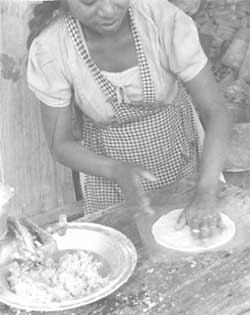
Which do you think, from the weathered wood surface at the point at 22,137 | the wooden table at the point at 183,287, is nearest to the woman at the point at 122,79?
the weathered wood surface at the point at 22,137

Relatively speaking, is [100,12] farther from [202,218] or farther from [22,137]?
[22,137]

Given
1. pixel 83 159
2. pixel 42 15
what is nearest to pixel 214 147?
pixel 83 159

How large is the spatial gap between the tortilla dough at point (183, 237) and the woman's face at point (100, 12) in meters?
0.64

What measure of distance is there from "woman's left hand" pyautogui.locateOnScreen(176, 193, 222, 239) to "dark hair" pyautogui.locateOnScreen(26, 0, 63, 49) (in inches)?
33.8

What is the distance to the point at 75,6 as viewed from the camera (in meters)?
1.78

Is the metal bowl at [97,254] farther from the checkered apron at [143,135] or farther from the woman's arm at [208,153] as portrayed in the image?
the checkered apron at [143,135]

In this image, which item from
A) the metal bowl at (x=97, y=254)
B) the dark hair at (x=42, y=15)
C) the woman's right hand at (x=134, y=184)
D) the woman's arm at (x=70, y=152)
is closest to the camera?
the metal bowl at (x=97, y=254)

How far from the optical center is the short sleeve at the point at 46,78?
1.97 meters

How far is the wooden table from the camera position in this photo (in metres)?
1.40

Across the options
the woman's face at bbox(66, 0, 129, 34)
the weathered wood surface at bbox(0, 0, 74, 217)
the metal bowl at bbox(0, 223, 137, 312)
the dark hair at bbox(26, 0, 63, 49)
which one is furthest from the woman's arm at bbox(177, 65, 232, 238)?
the weathered wood surface at bbox(0, 0, 74, 217)

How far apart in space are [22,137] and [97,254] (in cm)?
100

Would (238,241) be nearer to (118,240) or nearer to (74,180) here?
(118,240)

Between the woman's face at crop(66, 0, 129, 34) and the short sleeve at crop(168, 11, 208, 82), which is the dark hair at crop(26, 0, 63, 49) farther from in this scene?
the short sleeve at crop(168, 11, 208, 82)

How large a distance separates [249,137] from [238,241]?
147 cm
